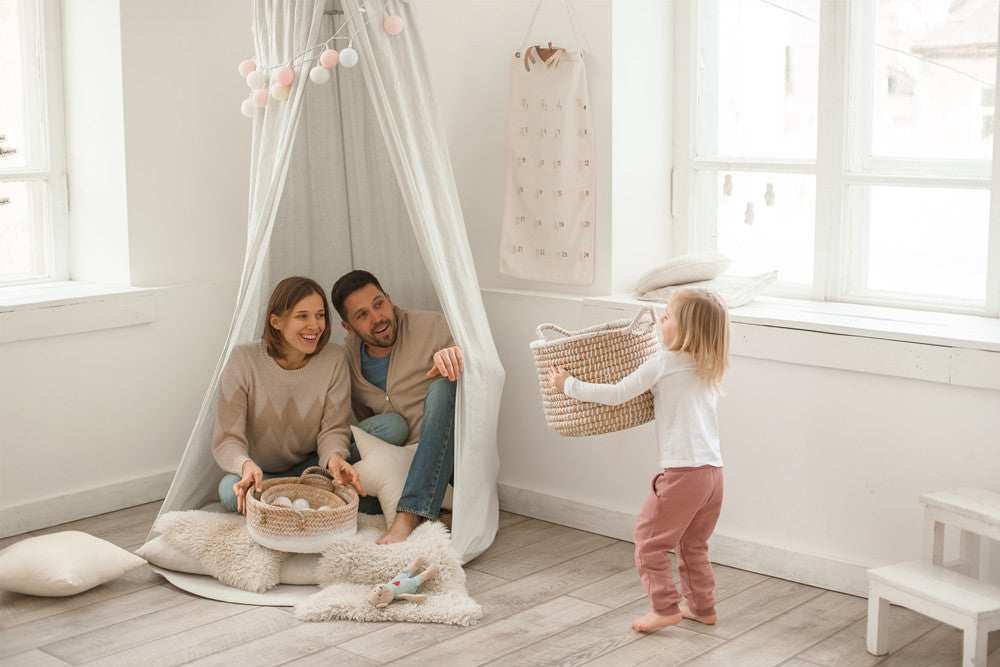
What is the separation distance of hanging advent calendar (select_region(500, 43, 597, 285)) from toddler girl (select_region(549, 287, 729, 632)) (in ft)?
2.91

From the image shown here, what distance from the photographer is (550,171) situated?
365cm

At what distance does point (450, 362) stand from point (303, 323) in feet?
1.53

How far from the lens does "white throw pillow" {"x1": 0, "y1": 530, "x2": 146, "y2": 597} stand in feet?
10.00

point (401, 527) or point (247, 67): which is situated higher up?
point (247, 67)

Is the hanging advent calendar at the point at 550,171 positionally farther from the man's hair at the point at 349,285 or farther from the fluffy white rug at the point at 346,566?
the fluffy white rug at the point at 346,566

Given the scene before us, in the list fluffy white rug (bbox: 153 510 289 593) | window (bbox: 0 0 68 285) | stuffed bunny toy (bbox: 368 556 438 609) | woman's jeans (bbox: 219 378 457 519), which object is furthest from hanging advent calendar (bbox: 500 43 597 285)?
window (bbox: 0 0 68 285)

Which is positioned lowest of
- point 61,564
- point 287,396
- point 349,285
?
point 61,564

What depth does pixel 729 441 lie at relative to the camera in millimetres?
3275

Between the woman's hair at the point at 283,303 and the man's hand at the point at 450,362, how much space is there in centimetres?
39

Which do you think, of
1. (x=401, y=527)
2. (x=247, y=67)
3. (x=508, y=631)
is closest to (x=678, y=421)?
(x=508, y=631)

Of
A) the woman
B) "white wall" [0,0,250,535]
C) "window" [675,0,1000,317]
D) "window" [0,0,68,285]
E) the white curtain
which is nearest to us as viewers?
"window" [675,0,1000,317]

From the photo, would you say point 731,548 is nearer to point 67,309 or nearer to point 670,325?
point 670,325

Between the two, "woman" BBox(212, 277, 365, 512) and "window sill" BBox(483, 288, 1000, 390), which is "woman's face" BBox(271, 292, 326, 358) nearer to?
"woman" BBox(212, 277, 365, 512)

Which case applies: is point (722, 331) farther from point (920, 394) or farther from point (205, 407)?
point (205, 407)
